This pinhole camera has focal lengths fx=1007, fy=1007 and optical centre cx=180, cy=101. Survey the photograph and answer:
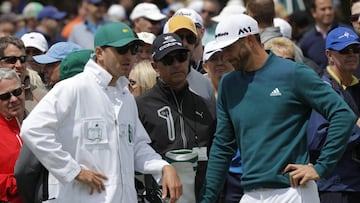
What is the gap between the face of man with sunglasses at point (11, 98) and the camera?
26.8 feet

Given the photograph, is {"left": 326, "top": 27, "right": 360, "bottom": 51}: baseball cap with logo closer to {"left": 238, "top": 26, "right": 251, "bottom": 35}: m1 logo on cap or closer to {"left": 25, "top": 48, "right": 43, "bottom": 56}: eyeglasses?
{"left": 238, "top": 26, "right": 251, "bottom": 35}: m1 logo on cap

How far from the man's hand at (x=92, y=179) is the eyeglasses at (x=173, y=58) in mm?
1433

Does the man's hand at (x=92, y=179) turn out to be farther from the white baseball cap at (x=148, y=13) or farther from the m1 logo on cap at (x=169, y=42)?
the white baseball cap at (x=148, y=13)

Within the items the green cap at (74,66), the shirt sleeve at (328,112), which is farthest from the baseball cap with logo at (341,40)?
the green cap at (74,66)

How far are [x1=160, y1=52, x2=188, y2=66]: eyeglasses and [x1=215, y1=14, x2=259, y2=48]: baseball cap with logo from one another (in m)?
0.93

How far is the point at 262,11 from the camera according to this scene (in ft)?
32.7

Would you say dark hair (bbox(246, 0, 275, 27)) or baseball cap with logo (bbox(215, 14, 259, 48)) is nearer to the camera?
baseball cap with logo (bbox(215, 14, 259, 48))

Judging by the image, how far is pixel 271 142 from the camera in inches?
269

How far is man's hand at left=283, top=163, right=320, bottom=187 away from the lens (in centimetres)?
664

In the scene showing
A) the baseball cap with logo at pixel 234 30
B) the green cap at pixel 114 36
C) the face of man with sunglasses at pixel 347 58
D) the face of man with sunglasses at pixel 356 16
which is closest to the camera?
the baseball cap with logo at pixel 234 30

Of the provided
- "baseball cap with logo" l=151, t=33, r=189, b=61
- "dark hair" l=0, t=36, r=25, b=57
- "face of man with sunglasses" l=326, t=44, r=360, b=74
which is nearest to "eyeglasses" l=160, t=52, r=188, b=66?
"baseball cap with logo" l=151, t=33, r=189, b=61

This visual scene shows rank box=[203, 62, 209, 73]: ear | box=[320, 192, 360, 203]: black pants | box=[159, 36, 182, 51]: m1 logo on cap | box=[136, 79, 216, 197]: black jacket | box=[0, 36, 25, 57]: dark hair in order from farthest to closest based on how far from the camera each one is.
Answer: box=[0, 36, 25, 57]: dark hair
box=[203, 62, 209, 73]: ear
box=[320, 192, 360, 203]: black pants
box=[159, 36, 182, 51]: m1 logo on cap
box=[136, 79, 216, 197]: black jacket

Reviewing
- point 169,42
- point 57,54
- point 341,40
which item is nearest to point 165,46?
point 169,42

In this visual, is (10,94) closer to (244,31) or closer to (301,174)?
(244,31)
